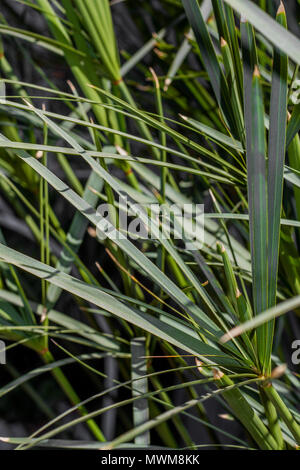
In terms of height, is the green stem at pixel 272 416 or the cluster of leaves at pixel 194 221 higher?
the cluster of leaves at pixel 194 221

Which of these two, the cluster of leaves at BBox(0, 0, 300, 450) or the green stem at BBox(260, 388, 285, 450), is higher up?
the cluster of leaves at BBox(0, 0, 300, 450)

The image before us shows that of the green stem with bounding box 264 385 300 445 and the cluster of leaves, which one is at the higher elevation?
the cluster of leaves

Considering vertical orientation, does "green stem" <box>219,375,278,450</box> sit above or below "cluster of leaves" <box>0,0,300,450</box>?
below

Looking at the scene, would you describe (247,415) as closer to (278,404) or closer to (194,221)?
(278,404)

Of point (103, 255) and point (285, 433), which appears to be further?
point (103, 255)

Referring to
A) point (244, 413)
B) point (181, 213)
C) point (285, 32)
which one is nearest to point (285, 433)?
point (244, 413)

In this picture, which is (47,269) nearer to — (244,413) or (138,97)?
(244,413)

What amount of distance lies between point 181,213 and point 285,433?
23cm

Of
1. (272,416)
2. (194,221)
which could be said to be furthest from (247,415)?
(194,221)

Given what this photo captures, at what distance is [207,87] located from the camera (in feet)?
2.07

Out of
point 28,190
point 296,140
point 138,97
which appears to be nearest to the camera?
point 296,140

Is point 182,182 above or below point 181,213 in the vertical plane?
above

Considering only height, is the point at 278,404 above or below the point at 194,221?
below

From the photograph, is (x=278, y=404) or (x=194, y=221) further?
(x=194, y=221)
